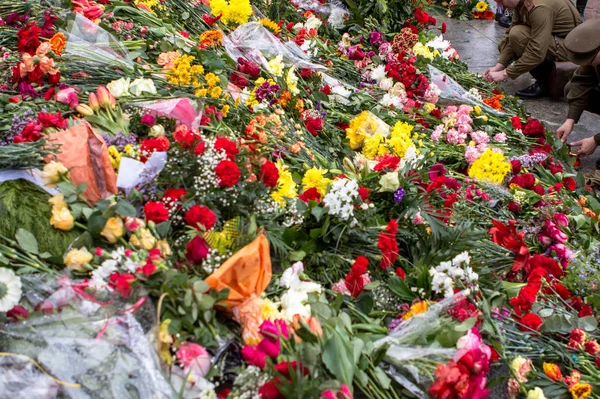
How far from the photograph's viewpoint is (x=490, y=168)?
3229mm

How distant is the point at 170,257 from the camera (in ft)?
5.99

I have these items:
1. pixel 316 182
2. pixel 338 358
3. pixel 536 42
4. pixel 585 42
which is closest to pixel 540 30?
pixel 536 42

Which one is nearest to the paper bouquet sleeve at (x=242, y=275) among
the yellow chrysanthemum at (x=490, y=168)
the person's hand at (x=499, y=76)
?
the yellow chrysanthemum at (x=490, y=168)

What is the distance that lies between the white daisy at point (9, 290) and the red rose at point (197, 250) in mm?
452

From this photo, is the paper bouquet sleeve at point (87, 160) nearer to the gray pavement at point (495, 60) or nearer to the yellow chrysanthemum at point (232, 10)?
the yellow chrysanthemum at point (232, 10)

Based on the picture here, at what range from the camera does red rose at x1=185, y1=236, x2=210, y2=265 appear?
1809mm

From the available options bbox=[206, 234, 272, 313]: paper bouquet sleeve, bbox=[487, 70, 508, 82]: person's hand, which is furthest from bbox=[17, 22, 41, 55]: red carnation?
bbox=[487, 70, 508, 82]: person's hand

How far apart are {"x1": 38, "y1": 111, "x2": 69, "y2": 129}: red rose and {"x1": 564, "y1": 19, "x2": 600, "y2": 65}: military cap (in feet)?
10.1

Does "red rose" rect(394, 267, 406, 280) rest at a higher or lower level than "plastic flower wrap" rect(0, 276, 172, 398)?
lower

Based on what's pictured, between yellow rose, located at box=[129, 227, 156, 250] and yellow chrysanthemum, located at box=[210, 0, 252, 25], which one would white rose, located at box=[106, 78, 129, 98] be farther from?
yellow chrysanthemum, located at box=[210, 0, 252, 25]

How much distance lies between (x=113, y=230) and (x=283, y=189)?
71 centimetres

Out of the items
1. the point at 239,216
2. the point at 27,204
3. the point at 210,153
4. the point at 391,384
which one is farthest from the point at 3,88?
the point at 391,384

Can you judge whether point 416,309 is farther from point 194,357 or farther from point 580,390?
point 194,357

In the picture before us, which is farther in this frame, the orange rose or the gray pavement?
the gray pavement
